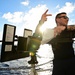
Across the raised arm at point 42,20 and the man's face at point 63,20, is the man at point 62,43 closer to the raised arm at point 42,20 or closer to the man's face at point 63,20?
the man's face at point 63,20

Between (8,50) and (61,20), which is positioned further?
(8,50)

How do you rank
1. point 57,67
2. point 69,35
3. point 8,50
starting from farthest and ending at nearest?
point 8,50 < point 57,67 < point 69,35

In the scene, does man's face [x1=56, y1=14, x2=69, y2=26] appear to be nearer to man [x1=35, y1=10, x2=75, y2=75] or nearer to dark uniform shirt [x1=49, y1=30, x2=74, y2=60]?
man [x1=35, y1=10, x2=75, y2=75]

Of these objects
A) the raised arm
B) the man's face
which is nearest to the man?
the man's face

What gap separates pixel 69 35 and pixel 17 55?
120 centimetres

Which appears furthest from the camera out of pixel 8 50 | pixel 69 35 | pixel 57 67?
pixel 8 50

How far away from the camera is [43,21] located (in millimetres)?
3324

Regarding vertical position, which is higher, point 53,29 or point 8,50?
point 53,29

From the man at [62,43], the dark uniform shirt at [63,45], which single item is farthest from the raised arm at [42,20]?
the dark uniform shirt at [63,45]

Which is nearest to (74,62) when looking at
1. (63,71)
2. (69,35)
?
(63,71)

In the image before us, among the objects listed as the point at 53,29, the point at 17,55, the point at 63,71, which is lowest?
the point at 63,71

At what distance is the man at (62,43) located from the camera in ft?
10.0

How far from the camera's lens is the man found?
10.0 ft

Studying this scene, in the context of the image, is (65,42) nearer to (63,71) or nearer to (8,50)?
(63,71)
